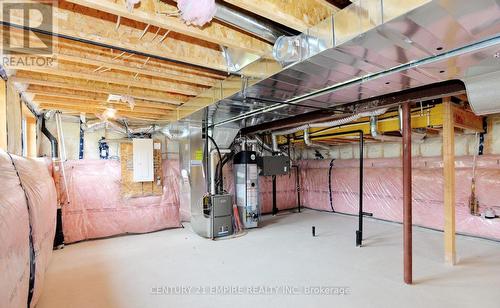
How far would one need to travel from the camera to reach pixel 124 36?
188 cm

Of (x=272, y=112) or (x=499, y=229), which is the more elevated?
(x=272, y=112)

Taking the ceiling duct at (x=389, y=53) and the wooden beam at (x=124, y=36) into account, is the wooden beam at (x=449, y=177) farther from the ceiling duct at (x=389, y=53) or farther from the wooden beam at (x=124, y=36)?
the wooden beam at (x=124, y=36)

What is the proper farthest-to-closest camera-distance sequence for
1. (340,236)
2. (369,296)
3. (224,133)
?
(224,133)
(340,236)
(369,296)

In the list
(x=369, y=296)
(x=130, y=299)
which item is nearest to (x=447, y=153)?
(x=369, y=296)

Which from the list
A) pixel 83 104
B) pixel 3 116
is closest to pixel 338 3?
pixel 3 116

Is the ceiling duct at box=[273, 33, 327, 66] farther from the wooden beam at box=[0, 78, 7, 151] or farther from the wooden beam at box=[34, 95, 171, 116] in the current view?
the wooden beam at box=[34, 95, 171, 116]

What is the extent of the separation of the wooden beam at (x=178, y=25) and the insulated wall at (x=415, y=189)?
407cm

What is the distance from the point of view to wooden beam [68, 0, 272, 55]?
1438 mm

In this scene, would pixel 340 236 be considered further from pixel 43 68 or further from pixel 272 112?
pixel 43 68

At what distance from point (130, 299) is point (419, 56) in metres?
2.96

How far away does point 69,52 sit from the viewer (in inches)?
81.3

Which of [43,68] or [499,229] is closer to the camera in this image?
[43,68]

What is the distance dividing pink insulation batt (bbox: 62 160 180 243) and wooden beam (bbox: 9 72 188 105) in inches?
73.8

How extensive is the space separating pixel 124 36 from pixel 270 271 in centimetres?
263
